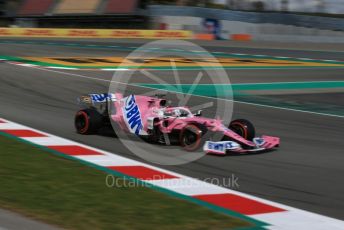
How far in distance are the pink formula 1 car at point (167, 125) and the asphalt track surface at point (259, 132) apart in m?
0.17

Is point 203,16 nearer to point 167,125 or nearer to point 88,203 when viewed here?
point 167,125

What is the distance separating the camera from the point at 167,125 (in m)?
7.59

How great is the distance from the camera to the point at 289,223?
471 cm

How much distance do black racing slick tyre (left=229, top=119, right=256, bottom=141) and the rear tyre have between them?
0.63 meters

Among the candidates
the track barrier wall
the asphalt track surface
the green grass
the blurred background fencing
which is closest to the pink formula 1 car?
the asphalt track surface

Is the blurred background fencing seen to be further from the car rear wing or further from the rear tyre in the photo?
the rear tyre

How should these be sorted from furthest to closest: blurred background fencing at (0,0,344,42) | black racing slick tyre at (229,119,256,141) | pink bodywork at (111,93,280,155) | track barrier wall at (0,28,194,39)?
1. track barrier wall at (0,28,194,39)
2. blurred background fencing at (0,0,344,42)
3. black racing slick tyre at (229,119,256,141)
4. pink bodywork at (111,93,280,155)

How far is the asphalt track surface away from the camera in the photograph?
5.87 meters

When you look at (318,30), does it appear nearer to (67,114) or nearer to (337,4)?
(337,4)

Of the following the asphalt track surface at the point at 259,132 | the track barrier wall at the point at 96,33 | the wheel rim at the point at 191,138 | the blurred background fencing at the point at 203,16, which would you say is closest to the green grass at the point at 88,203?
the asphalt track surface at the point at 259,132

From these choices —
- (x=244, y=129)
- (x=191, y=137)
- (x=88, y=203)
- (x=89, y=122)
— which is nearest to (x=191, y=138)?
(x=191, y=137)

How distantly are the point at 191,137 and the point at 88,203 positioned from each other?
2659mm

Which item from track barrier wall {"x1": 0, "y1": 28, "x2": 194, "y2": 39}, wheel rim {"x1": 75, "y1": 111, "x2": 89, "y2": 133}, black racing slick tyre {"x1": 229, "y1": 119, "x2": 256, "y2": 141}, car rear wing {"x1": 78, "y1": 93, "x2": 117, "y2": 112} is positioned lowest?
wheel rim {"x1": 75, "y1": 111, "x2": 89, "y2": 133}

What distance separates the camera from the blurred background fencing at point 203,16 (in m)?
37.1
